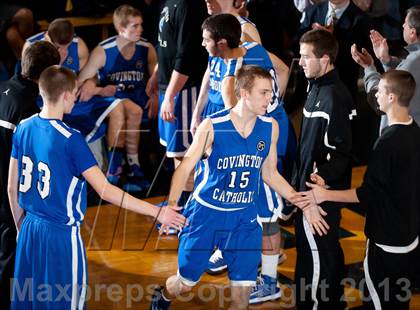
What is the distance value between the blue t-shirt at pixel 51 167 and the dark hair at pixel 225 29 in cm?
169

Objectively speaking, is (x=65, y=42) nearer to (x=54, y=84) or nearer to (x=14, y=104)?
(x=14, y=104)

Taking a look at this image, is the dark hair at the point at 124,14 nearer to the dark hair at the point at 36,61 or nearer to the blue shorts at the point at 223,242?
the dark hair at the point at 36,61

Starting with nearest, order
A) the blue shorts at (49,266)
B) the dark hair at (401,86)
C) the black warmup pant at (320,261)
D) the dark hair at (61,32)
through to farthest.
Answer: the blue shorts at (49,266) < the dark hair at (401,86) < the black warmup pant at (320,261) < the dark hair at (61,32)

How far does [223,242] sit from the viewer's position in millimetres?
5293

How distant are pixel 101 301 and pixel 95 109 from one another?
7.92 feet

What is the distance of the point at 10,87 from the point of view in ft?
17.8

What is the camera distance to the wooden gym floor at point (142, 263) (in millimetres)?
6133

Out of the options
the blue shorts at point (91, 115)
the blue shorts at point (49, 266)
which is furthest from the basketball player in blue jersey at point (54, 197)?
the blue shorts at point (91, 115)

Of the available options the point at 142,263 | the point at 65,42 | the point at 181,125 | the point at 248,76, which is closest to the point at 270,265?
the point at 142,263

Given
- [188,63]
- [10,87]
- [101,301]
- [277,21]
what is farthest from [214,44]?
[277,21]

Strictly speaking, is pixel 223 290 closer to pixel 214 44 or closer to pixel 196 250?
pixel 196 250

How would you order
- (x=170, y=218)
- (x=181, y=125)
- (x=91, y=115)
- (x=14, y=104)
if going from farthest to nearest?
(x=91, y=115)
(x=181, y=125)
(x=14, y=104)
(x=170, y=218)

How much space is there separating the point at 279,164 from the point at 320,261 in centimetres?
105

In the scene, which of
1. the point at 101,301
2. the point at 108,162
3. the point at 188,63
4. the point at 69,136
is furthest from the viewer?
the point at 108,162
